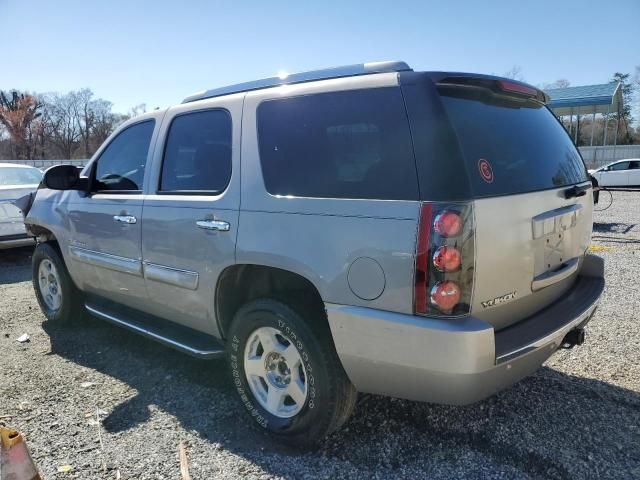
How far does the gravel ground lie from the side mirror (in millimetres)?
1463

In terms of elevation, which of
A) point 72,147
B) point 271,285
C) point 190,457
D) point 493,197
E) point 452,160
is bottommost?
point 190,457

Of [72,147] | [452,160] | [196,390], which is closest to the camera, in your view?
[452,160]

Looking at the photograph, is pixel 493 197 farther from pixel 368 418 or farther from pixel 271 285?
pixel 368 418

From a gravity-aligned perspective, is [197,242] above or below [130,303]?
above

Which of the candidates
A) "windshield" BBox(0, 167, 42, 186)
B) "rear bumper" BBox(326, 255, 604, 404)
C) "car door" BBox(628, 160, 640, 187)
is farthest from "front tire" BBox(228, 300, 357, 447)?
"car door" BBox(628, 160, 640, 187)

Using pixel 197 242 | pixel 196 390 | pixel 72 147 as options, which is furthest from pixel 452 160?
pixel 72 147

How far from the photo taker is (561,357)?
152 inches

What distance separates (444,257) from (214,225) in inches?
57.7

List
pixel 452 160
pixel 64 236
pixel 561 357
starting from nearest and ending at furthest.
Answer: pixel 452 160
pixel 561 357
pixel 64 236

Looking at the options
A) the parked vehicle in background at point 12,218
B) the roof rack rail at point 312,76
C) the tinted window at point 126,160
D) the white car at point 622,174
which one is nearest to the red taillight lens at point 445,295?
the roof rack rail at point 312,76

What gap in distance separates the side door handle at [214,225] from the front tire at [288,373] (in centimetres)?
48

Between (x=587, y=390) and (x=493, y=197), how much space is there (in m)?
1.92

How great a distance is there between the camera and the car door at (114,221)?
3.69m

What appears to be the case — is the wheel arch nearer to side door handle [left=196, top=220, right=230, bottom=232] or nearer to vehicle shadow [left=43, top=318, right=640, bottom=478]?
side door handle [left=196, top=220, right=230, bottom=232]
